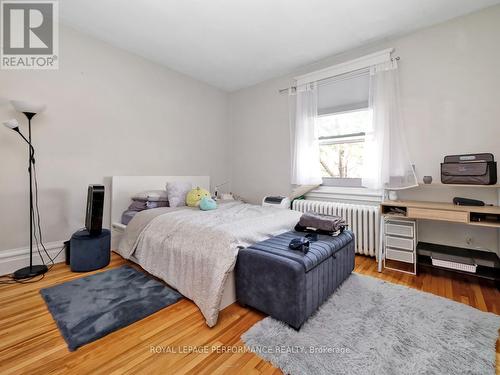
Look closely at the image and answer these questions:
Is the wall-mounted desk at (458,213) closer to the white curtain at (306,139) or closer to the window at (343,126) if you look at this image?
the window at (343,126)

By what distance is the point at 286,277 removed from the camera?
149cm

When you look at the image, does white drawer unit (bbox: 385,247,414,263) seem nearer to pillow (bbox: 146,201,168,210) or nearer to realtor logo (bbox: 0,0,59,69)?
pillow (bbox: 146,201,168,210)

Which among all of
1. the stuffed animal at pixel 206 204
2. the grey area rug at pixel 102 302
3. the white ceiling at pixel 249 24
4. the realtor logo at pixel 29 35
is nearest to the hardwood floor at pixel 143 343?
the grey area rug at pixel 102 302

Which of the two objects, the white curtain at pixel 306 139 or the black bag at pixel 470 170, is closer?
the black bag at pixel 470 170

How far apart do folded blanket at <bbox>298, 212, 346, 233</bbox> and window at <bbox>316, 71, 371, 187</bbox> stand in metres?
1.28

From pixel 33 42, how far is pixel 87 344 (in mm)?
3165

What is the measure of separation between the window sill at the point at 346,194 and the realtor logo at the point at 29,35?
3724 mm

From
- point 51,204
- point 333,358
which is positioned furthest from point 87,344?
point 51,204

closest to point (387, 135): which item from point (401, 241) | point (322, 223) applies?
point (401, 241)

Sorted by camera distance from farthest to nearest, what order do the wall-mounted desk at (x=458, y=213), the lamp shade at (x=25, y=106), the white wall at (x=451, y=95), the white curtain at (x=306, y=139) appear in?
1. the white curtain at (x=306, y=139)
2. the white wall at (x=451, y=95)
3. the lamp shade at (x=25, y=106)
4. the wall-mounted desk at (x=458, y=213)

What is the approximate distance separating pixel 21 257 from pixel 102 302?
141cm

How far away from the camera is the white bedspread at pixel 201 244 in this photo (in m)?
1.68

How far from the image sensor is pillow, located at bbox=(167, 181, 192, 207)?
3.04 m

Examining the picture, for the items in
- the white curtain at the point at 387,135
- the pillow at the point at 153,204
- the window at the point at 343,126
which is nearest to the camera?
the white curtain at the point at 387,135
